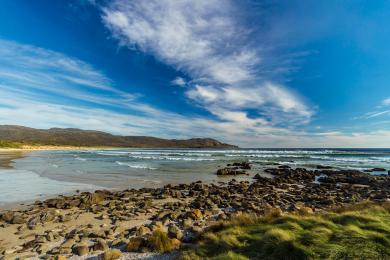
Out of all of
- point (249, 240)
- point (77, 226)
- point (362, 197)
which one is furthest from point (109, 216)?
point (362, 197)

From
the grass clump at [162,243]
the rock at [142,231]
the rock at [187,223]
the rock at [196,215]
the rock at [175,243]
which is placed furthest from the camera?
the rock at [196,215]

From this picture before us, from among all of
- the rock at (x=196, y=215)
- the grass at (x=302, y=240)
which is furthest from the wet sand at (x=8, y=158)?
the grass at (x=302, y=240)

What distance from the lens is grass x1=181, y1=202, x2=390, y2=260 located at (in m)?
4.33

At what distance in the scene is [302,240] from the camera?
485 centimetres

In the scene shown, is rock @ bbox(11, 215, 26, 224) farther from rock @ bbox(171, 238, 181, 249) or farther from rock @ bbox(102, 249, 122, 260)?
rock @ bbox(171, 238, 181, 249)

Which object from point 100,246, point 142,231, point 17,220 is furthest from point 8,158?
point 100,246

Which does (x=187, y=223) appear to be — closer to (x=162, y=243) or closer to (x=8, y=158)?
(x=162, y=243)

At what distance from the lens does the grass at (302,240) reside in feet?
14.2

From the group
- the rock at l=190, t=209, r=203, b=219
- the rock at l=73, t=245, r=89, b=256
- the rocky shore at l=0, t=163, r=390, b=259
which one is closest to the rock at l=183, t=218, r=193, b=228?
the rocky shore at l=0, t=163, r=390, b=259

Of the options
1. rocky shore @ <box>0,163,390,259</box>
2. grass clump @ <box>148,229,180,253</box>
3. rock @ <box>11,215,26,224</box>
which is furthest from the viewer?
rock @ <box>11,215,26,224</box>

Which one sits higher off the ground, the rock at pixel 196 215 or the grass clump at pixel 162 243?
the grass clump at pixel 162 243

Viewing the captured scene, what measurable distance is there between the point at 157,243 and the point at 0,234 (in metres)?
5.14

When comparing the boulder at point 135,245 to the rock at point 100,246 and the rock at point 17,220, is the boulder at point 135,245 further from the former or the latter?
the rock at point 17,220

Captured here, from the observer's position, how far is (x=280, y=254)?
4.45 m
